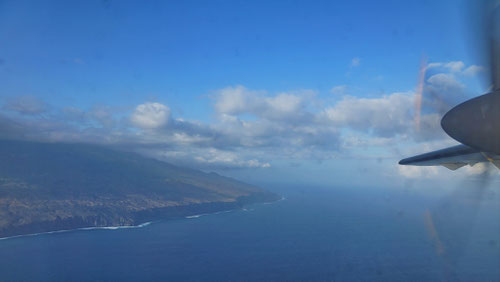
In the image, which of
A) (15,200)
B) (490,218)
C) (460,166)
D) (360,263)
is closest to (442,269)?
(360,263)

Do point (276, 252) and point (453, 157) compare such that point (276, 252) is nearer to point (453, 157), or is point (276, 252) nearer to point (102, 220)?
point (453, 157)

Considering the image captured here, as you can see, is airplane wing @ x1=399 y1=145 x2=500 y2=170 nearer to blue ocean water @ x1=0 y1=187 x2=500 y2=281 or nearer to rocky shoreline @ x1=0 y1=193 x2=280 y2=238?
blue ocean water @ x1=0 y1=187 x2=500 y2=281

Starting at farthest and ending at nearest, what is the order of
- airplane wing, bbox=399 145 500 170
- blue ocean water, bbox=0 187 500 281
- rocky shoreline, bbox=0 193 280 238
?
rocky shoreline, bbox=0 193 280 238, blue ocean water, bbox=0 187 500 281, airplane wing, bbox=399 145 500 170

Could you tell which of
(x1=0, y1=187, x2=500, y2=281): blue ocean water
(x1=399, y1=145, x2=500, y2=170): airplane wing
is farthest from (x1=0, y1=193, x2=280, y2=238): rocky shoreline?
(x1=399, y1=145, x2=500, y2=170): airplane wing

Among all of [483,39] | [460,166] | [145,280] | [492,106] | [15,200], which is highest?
[483,39]

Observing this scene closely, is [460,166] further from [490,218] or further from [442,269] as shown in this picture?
[490,218]

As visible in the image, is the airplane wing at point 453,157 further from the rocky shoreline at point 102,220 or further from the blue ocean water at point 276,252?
the rocky shoreline at point 102,220
